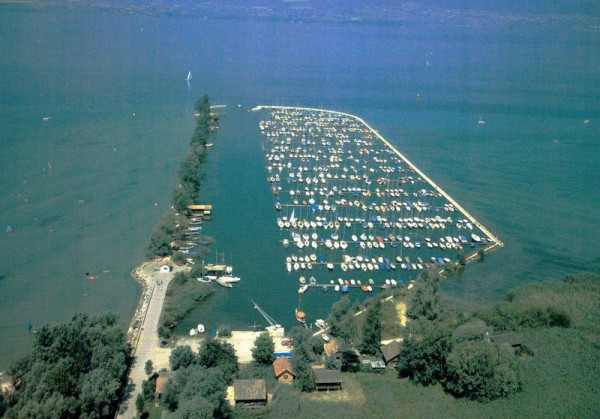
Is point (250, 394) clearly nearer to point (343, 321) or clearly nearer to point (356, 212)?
point (343, 321)

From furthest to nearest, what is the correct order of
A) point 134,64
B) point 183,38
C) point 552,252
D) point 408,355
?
point 183,38 → point 134,64 → point 552,252 → point 408,355

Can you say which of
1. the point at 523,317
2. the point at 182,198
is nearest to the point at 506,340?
the point at 523,317

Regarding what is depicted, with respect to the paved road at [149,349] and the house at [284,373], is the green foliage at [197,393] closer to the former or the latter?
the paved road at [149,349]

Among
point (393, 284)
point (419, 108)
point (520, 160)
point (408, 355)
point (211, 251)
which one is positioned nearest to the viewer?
point (408, 355)

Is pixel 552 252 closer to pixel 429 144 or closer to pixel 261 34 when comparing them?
pixel 429 144

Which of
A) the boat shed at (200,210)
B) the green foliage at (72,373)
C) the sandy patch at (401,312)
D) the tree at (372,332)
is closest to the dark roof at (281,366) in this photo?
the tree at (372,332)

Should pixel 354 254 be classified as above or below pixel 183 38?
below

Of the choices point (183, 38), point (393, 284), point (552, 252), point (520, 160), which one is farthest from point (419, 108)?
point (183, 38)
